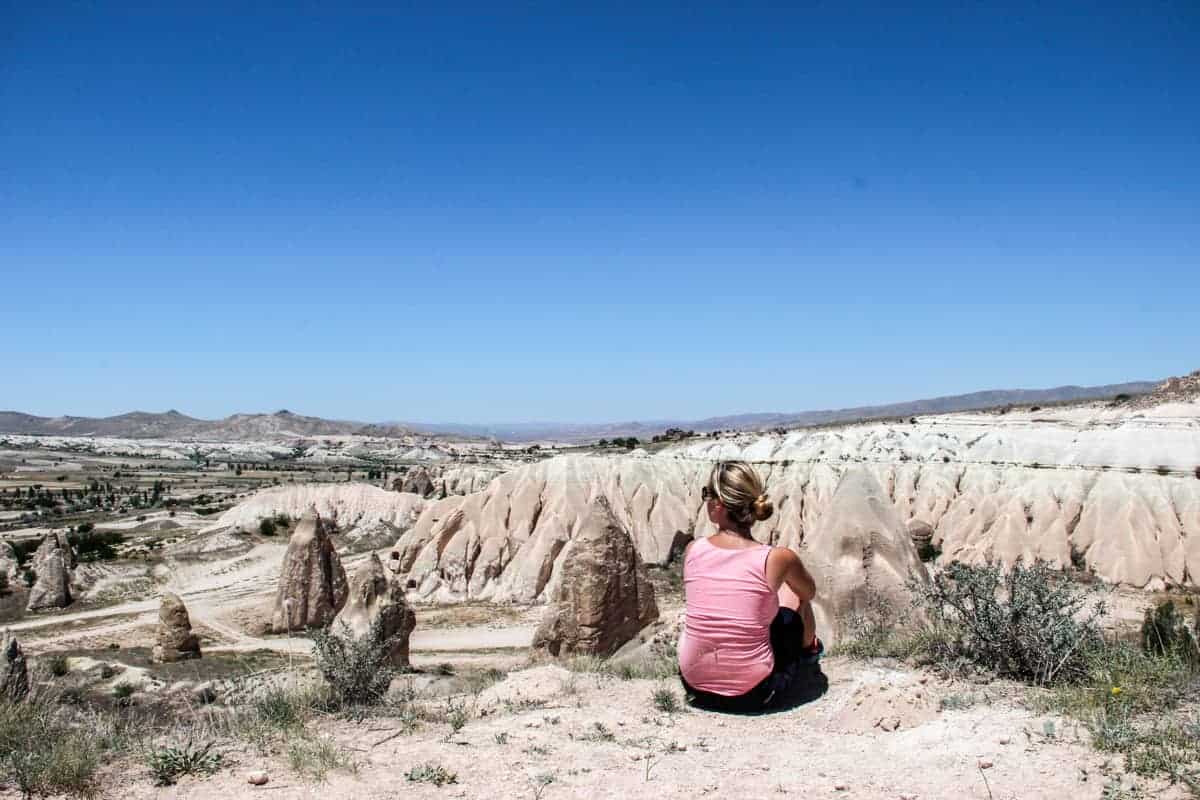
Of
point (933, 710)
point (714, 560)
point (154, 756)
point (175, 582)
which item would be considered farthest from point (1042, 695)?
point (175, 582)

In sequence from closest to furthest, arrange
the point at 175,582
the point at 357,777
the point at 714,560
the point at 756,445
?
the point at 357,777 → the point at 714,560 → the point at 175,582 → the point at 756,445

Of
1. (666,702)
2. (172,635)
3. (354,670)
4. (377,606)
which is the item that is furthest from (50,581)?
(666,702)

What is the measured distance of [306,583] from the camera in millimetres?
25094

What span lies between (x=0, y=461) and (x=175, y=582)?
11838 centimetres

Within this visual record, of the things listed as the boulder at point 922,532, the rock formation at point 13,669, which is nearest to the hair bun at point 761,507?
the rock formation at point 13,669

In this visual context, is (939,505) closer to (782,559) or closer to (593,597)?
(593,597)

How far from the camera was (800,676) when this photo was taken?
546cm

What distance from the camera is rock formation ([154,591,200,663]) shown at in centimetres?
1983

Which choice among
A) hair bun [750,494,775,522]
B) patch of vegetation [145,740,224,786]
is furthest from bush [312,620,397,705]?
hair bun [750,494,775,522]

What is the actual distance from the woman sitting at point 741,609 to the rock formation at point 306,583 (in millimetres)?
22218

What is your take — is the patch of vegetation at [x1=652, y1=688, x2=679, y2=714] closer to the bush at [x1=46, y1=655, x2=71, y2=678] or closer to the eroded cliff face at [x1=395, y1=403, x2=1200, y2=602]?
the bush at [x1=46, y1=655, x2=71, y2=678]

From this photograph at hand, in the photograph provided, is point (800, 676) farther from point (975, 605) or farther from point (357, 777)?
point (357, 777)

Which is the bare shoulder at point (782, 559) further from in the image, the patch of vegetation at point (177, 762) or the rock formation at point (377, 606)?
the rock formation at point (377, 606)

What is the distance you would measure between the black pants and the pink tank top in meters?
0.10
